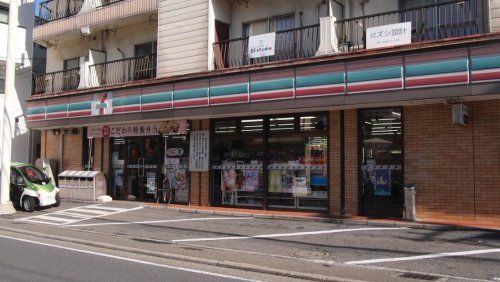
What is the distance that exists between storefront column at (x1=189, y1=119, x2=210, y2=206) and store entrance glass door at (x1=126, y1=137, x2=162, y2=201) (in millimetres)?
1893

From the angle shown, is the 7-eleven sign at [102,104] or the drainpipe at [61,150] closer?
the 7-eleven sign at [102,104]

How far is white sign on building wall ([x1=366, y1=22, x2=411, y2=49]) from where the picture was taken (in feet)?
43.1

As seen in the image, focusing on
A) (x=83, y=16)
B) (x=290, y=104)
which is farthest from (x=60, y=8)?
(x=290, y=104)

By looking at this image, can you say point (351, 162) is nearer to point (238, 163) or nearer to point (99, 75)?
point (238, 163)

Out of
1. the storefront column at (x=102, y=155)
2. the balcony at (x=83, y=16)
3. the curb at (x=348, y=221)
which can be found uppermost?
the balcony at (x=83, y=16)

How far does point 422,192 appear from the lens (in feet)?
44.4

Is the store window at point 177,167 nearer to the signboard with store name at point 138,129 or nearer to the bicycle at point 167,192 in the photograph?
the bicycle at point 167,192

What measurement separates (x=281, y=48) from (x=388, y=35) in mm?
4084

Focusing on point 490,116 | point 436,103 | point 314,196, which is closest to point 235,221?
point 314,196

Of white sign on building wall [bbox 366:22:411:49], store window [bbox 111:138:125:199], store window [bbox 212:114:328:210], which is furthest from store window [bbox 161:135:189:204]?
white sign on building wall [bbox 366:22:411:49]

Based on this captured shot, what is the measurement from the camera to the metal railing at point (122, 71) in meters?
20.1

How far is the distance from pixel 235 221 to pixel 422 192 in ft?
17.3

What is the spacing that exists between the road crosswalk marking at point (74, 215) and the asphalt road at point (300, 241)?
3cm

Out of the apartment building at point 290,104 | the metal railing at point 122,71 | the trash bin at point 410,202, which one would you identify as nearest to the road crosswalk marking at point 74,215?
the apartment building at point 290,104
